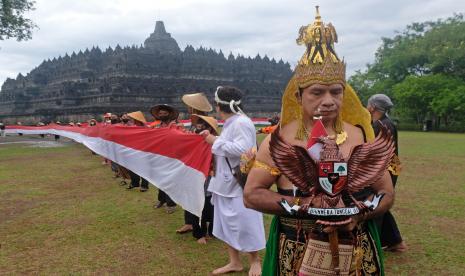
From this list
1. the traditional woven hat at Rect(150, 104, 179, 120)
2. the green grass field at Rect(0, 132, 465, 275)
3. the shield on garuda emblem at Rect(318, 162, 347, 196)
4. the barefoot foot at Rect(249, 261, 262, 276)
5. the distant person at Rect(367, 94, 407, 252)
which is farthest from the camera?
the traditional woven hat at Rect(150, 104, 179, 120)

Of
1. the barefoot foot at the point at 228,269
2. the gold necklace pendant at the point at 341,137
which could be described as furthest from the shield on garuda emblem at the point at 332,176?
the barefoot foot at the point at 228,269

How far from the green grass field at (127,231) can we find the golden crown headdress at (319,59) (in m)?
2.95

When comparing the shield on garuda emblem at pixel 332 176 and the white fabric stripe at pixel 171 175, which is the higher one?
the shield on garuda emblem at pixel 332 176

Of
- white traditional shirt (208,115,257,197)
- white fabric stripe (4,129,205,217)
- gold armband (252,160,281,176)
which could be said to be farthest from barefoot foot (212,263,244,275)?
gold armband (252,160,281,176)

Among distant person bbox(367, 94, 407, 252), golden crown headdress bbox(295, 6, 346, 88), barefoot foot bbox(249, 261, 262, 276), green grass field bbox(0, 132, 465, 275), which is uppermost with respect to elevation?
golden crown headdress bbox(295, 6, 346, 88)

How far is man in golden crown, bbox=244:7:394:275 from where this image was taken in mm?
1774

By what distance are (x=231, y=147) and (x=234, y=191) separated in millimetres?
544

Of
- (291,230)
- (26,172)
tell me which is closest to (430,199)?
(291,230)

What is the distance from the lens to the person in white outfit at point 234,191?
160 inches

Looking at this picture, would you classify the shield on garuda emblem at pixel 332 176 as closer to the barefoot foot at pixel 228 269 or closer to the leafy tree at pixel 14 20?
the barefoot foot at pixel 228 269

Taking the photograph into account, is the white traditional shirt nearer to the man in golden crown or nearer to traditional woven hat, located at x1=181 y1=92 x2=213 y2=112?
traditional woven hat, located at x1=181 y1=92 x2=213 y2=112

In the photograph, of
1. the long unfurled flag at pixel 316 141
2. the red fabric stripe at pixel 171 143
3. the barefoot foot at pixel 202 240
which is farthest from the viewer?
the barefoot foot at pixel 202 240

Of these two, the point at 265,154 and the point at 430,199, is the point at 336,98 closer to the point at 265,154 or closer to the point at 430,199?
the point at 265,154

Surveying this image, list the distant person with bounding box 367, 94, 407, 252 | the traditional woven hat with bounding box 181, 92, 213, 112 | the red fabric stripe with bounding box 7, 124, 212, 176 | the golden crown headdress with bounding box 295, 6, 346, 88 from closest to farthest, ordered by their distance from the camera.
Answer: the golden crown headdress with bounding box 295, 6, 346, 88 → the distant person with bounding box 367, 94, 407, 252 → the traditional woven hat with bounding box 181, 92, 213, 112 → the red fabric stripe with bounding box 7, 124, 212, 176
